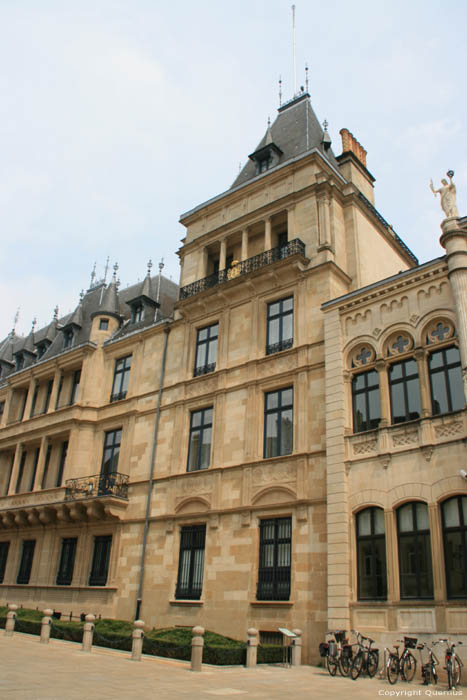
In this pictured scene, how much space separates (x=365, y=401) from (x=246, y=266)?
918 cm

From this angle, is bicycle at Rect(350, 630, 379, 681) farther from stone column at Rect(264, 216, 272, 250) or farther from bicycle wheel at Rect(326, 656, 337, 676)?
stone column at Rect(264, 216, 272, 250)

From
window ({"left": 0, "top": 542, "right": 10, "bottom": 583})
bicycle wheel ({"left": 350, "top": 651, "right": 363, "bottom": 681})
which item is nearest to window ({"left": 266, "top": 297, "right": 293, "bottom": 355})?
bicycle wheel ({"left": 350, "top": 651, "right": 363, "bottom": 681})

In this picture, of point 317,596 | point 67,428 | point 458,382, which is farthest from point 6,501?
point 458,382

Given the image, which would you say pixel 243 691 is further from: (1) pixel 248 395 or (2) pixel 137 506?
(2) pixel 137 506

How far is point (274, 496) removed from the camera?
854 inches

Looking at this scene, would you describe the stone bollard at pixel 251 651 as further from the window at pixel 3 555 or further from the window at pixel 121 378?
the window at pixel 3 555

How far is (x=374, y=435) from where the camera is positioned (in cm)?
1950

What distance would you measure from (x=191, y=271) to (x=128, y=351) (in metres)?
5.39

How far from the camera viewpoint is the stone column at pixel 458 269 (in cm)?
1777

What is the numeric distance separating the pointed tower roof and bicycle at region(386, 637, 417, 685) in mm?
20346

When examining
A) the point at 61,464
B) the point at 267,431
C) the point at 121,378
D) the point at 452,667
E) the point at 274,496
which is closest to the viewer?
the point at 452,667

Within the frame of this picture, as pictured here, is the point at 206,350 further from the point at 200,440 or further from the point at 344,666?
the point at 344,666

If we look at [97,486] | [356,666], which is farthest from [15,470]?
[356,666]

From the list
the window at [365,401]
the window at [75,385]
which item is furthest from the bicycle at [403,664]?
the window at [75,385]
